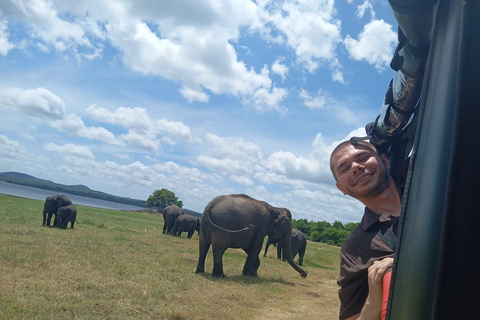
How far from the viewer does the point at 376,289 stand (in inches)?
60.3

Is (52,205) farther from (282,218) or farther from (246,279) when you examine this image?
(246,279)

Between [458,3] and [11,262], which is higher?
[458,3]

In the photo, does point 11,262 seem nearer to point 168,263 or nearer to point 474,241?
point 168,263

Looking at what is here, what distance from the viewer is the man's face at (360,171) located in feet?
6.73

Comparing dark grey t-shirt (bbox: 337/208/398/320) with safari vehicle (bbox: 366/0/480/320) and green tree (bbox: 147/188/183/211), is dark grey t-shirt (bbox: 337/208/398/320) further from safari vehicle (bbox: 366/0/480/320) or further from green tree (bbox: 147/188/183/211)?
green tree (bbox: 147/188/183/211)

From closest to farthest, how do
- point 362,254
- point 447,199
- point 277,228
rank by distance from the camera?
point 447,199 → point 362,254 → point 277,228

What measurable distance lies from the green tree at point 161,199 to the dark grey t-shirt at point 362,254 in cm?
7254

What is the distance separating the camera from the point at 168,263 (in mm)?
11391

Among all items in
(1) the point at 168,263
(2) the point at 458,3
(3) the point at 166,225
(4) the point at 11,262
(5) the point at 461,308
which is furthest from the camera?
(3) the point at 166,225

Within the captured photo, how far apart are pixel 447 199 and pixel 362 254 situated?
92 centimetres

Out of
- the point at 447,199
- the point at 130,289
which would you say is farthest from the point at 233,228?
the point at 447,199

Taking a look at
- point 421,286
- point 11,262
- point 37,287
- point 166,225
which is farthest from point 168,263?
point 166,225

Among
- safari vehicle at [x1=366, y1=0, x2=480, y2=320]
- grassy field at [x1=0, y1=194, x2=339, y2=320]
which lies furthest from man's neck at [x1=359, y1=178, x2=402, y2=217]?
grassy field at [x1=0, y1=194, x2=339, y2=320]

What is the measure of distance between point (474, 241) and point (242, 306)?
7.22m
